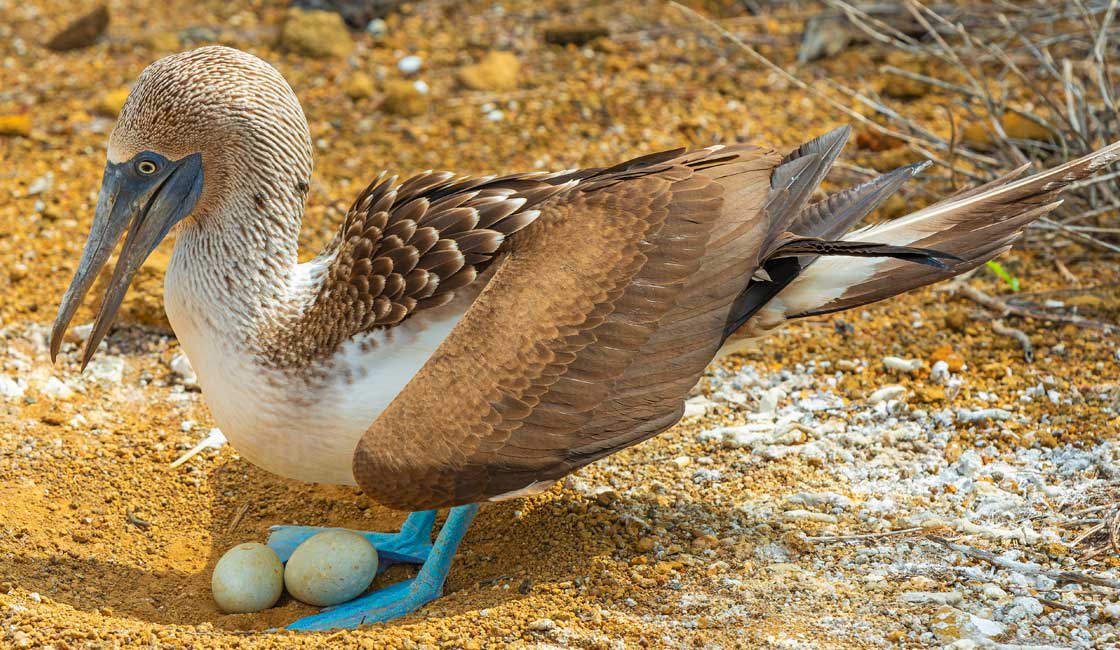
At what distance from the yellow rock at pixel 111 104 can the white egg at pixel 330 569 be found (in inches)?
175

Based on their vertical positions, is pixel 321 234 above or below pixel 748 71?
below

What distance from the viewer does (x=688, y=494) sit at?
4691mm

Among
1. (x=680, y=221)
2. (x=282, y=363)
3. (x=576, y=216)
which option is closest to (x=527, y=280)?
(x=576, y=216)

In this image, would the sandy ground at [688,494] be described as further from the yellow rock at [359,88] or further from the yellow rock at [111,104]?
the yellow rock at [359,88]

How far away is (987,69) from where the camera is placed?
25.6 ft

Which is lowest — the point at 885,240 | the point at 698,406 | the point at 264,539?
the point at 264,539

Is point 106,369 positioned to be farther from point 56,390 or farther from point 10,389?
point 10,389

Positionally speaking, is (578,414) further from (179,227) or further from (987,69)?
(987,69)

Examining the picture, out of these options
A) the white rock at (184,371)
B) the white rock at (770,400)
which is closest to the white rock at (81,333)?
the white rock at (184,371)

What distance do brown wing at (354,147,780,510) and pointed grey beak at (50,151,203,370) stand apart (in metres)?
1.13

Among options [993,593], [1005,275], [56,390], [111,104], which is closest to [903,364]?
[1005,275]

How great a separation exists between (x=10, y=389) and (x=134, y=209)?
1.57 m

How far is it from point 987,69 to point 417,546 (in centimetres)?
525

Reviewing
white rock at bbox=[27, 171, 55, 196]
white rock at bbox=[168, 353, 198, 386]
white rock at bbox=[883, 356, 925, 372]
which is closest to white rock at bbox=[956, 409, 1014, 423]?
white rock at bbox=[883, 356, 925, 372]
